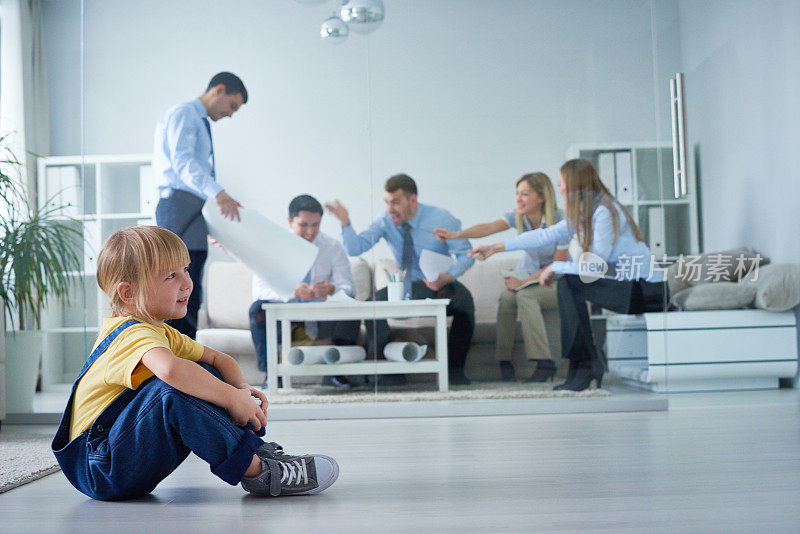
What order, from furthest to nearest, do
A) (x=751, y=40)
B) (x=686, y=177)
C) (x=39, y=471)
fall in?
1. (x=751, y=40)
2. (x=686, y=177)
3. (x=39, y=471)

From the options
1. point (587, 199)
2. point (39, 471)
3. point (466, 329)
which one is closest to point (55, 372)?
point (39, 471)

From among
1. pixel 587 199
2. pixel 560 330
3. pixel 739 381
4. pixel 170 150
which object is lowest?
pixel 739 381

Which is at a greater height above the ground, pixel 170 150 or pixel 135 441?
pixel 170 150

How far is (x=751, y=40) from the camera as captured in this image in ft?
12.4

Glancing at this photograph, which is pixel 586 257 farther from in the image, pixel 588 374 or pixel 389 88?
pixel 389 88

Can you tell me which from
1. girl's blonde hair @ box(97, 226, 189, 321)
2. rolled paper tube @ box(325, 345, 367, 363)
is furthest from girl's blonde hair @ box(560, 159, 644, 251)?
girl's blonde hair @ box(97, 226, 189, 321)

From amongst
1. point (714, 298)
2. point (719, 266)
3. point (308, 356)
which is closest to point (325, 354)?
point (308, 356)

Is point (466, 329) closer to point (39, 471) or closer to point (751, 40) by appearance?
point (39, 471)

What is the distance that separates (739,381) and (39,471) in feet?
9.35

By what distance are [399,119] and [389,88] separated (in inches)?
5.1

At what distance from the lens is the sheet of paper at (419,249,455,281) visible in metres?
3.00

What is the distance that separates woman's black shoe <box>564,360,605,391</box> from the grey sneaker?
174cm

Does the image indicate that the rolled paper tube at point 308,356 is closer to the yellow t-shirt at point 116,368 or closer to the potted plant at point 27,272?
the potted plant at point 27,272

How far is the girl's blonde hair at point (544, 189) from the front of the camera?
3.01m
